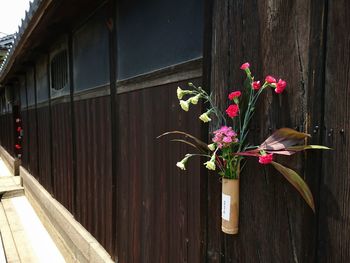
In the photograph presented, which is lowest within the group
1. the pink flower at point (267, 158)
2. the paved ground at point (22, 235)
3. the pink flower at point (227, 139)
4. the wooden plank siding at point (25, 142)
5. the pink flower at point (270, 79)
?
the paved ground at point (22, 235)

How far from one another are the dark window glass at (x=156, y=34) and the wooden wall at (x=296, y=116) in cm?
53

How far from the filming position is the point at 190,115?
219 centimetres

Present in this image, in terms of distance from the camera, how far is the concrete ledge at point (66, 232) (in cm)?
432

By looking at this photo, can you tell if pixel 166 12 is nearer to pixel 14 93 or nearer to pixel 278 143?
pixel 278 143

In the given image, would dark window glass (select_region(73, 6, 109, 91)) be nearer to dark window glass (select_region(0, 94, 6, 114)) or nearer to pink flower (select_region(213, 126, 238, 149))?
pink flower (select_region(213, 126, 238, 149))

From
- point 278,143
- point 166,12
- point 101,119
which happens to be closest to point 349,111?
point 278,143

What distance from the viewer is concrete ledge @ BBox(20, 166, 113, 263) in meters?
4.32

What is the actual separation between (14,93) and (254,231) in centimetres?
1400

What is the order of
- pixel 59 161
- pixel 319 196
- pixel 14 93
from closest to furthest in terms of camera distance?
pixel 319 196
pixel 59 161
pixel 14 93

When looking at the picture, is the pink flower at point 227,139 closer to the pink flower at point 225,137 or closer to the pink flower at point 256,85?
the pink flower at point 225,137

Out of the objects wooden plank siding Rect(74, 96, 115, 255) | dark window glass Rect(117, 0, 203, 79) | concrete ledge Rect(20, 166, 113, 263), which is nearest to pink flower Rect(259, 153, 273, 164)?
→ dark window glass Rect(117, 0, 203, 79)

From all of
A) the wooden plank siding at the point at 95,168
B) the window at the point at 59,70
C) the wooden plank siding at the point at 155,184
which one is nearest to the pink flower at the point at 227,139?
the wooden plank siding at the point at 155,184

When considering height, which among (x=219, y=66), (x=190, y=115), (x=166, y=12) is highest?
(x=166, y=12)

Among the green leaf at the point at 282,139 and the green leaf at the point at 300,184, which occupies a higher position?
the green leaf at the point at 282,139
